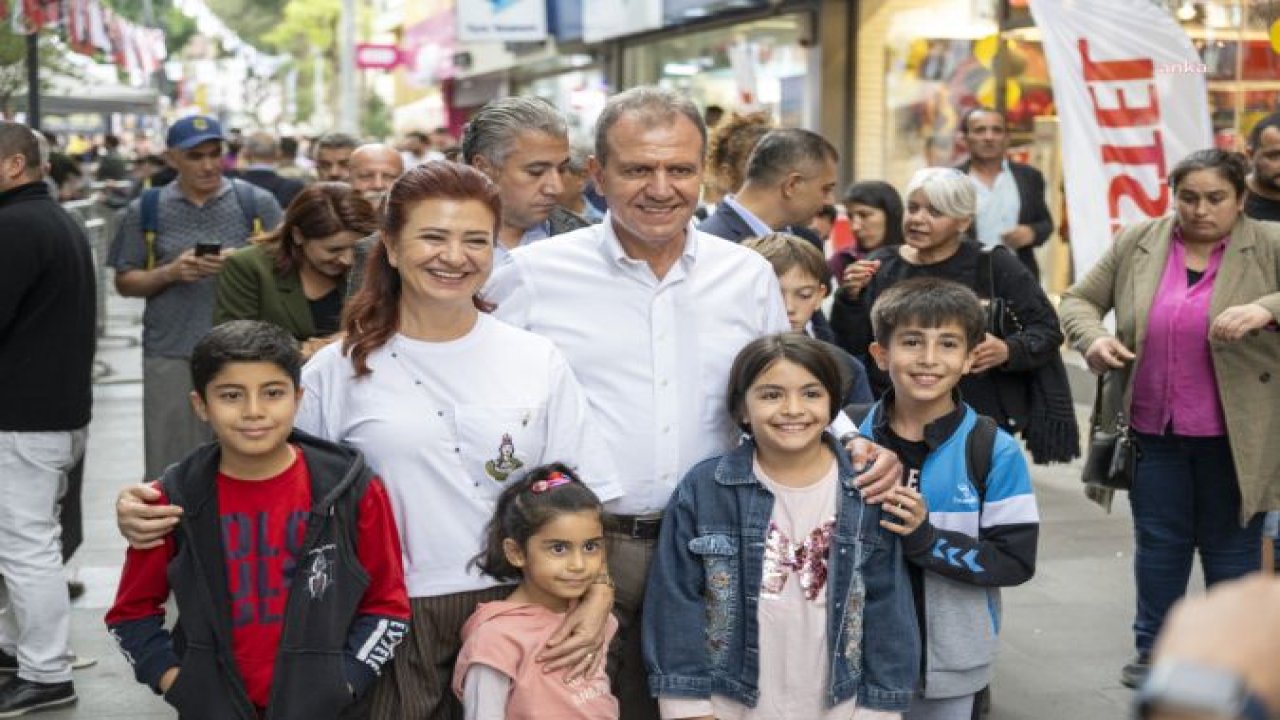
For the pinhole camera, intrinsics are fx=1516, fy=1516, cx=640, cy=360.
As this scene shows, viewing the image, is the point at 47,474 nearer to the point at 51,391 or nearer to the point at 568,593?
the point at 51,391

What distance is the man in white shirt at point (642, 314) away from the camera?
347 cm

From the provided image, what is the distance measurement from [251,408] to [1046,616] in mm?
4469

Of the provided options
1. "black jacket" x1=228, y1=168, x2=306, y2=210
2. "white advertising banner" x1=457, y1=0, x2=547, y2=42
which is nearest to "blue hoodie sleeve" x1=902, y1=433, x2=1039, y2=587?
"black jacket" x1=228, y1=168, x2=306, y2=210

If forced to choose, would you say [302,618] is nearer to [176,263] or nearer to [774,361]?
[774,361]

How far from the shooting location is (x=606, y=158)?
3.52 m

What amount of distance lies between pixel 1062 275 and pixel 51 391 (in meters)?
9.51

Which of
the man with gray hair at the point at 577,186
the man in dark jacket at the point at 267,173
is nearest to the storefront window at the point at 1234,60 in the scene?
the man with gray hair at the point at 577,186

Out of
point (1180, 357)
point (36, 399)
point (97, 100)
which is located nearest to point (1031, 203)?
point (1180, 357)

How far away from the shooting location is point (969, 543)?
370cm

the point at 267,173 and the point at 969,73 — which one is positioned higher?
the point at 969,73

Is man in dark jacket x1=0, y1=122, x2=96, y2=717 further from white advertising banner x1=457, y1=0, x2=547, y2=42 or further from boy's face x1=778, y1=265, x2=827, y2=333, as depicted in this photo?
white advertising banner x1=457, y1=0, x2=547, y2=42

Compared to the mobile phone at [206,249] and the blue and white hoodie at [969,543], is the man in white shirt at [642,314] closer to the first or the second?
the blue and white hoodie at [969,543]

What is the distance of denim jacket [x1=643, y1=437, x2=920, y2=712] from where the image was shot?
11.3 ft

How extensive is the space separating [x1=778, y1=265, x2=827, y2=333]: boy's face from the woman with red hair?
1.50 m
